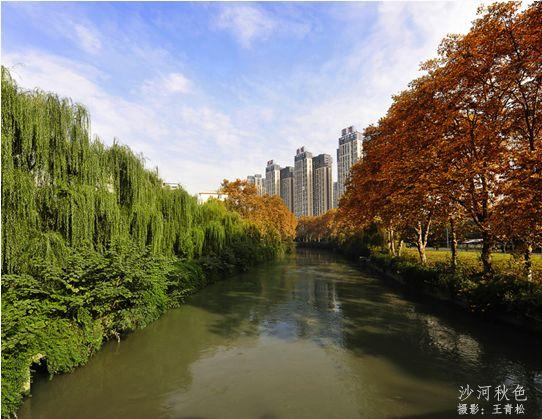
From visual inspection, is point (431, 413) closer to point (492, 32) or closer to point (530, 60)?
point (530, 60)

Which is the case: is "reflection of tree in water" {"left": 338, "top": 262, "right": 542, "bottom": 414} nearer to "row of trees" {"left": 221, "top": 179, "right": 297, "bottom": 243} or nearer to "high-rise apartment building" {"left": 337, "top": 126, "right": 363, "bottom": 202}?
"row of trees" {"left": 221, "top": 179, "right": 297, "bottom": 243}

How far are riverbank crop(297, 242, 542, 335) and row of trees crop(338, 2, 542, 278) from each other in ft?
3.10

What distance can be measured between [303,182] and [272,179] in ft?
50.5

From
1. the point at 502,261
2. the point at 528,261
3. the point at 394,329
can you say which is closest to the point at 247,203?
the point at 502,261

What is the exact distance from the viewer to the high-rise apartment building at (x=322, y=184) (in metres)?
88.2

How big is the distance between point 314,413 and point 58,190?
7.47 meters

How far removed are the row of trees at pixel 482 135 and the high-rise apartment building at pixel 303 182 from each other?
258 ft

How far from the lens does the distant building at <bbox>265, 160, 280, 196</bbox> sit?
10562 centimetres

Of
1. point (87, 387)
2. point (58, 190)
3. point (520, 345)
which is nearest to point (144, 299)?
point (87, 387)

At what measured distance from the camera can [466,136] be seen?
11.7 meters

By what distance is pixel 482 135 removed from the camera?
36.0 ft

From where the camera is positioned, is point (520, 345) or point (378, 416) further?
point (520, 345)

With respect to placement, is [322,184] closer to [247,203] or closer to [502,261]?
[247,203]

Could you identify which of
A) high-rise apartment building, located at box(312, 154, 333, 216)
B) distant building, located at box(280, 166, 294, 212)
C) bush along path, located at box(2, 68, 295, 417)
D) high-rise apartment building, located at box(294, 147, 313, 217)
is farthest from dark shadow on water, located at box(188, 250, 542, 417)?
distant building, located at box(280, 166, 294, 212)
